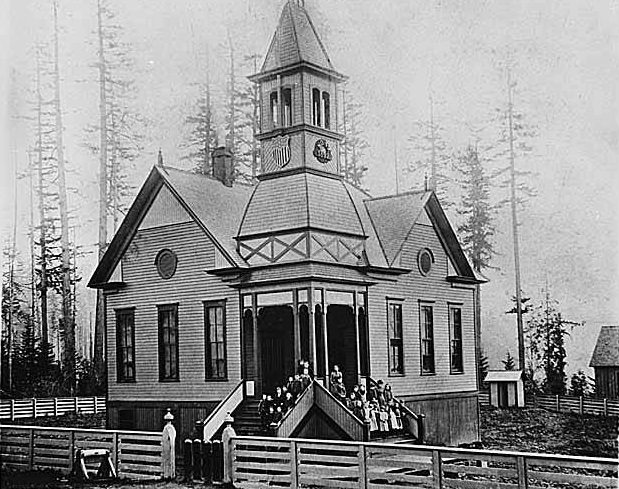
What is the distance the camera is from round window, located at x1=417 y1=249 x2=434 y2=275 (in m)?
15.5

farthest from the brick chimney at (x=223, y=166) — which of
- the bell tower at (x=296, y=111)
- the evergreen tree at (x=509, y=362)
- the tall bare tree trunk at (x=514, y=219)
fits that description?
the evergreen tree at (x=509, y=362)

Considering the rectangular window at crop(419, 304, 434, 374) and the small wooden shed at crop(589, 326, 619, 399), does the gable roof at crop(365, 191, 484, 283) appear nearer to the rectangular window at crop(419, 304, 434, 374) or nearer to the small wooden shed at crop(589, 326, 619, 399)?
the rectangular window at crop(419, 304, 434, 374)

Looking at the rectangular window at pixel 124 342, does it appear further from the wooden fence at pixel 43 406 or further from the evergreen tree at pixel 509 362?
the evergreen tree at pixel 509 362

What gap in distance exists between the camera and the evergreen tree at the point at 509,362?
12055mm

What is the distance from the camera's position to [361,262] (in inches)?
601

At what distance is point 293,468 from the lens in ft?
38.8

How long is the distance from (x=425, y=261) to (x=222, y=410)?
392 centimetres

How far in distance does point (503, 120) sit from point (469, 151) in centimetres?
74

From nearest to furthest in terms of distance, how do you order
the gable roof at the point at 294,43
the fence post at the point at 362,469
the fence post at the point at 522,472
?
the fence post at the point at 522,472 < the fence post at the point at 362,469 < the gable roof at the point at 294,43

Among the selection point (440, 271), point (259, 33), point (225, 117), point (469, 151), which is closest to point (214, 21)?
point (259, 33)

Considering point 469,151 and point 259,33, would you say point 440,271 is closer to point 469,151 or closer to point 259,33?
point 469,151

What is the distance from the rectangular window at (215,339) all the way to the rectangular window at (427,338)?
3.19 metres

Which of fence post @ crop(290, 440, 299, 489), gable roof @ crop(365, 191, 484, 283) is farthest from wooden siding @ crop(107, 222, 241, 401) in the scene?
fence post @ crop(290, 440, 299, 489)

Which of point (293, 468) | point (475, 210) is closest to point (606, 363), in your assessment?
point (475, 210)
